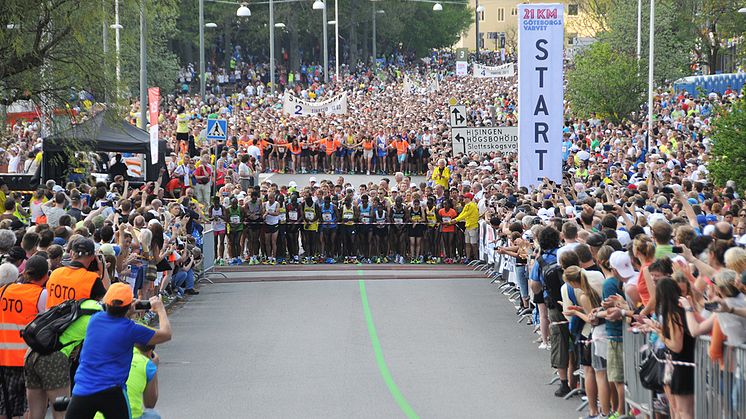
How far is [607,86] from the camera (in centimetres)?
4847

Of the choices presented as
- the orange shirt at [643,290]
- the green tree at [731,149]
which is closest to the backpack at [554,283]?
the orange shirt at [643,290]

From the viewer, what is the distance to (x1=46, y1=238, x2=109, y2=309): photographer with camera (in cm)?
1143

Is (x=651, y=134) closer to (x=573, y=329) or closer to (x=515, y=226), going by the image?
(x=515, y=226)

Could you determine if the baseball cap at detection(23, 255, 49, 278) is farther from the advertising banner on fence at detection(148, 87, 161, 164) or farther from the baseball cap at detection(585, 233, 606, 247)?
the advertising banner on fence at detection(148, 87, 161, 164)

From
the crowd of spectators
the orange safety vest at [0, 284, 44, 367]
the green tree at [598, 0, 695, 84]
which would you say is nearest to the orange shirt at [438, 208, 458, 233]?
the crowd of spectators

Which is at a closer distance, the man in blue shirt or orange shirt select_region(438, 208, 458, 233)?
the man in blue shirt

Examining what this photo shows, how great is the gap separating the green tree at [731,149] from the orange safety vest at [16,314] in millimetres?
16568

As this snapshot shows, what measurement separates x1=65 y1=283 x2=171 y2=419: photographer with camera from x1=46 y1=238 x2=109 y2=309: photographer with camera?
2.10m

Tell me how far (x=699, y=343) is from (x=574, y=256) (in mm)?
3121

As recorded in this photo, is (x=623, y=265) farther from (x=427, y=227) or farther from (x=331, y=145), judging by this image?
(x=331, y=145)

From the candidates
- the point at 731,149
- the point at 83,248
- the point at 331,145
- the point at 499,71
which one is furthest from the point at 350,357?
the point at 499,71

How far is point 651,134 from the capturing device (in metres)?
42.2

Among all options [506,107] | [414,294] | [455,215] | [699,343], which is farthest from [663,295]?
[506,107]

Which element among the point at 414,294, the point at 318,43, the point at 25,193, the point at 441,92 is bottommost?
the point at 414,294
